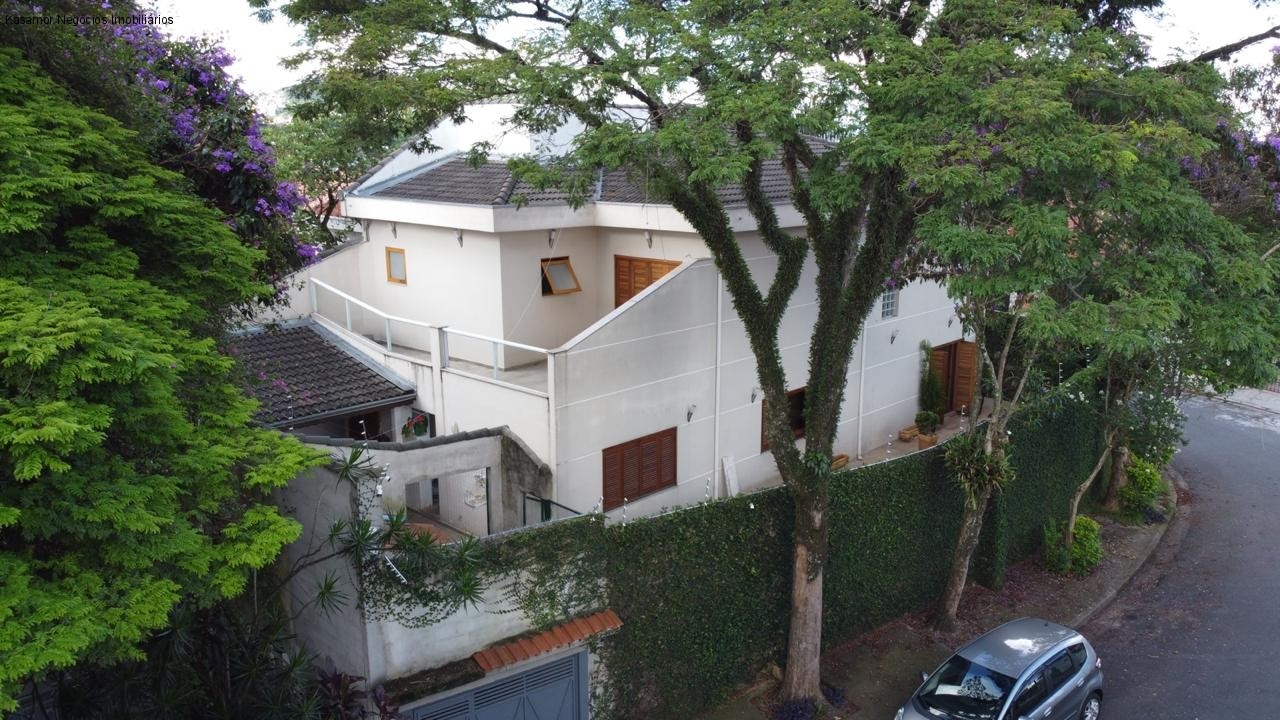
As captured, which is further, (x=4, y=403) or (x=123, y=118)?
(x=123, y=118)

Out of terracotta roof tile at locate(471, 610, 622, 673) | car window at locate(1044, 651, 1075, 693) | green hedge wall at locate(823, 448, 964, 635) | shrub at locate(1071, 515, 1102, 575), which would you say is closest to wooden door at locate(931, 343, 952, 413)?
shrub at locate(1071, 515, 1102, 575)

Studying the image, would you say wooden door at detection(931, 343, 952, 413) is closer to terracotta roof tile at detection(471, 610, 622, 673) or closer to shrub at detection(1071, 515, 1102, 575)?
shrub at detection(1071, 515, 1102, 575)

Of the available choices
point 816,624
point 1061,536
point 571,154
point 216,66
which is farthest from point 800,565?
point 216,66

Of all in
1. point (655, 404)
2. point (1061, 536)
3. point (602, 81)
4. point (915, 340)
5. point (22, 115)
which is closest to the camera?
point (22, 115)

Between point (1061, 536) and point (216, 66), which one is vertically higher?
point (216, 66)

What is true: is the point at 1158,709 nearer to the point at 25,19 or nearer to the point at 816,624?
the point at 816,624

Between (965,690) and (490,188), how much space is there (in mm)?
11133

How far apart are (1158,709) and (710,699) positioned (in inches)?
252

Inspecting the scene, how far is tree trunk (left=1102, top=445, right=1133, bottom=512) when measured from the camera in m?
20.3

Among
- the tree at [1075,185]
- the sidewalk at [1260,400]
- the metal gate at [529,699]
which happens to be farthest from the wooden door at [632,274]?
the sidewalk at [1260,400]

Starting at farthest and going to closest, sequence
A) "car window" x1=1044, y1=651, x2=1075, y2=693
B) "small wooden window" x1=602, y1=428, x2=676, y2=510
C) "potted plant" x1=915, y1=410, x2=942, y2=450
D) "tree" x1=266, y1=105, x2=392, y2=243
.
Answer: "tree" x1=266, y1=105, x2=392, y2=243 → "potted plant" x1=915, y1=410, x2=942, y2=450 → "small wooden window" x1=602, y1=428, x2=676, y2=510 → "car window" x1=1044, y1=651, x2=1075, y2=693

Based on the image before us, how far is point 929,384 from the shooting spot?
71.8ft

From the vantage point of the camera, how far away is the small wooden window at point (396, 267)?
17.9 m

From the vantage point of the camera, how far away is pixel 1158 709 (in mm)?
13133
